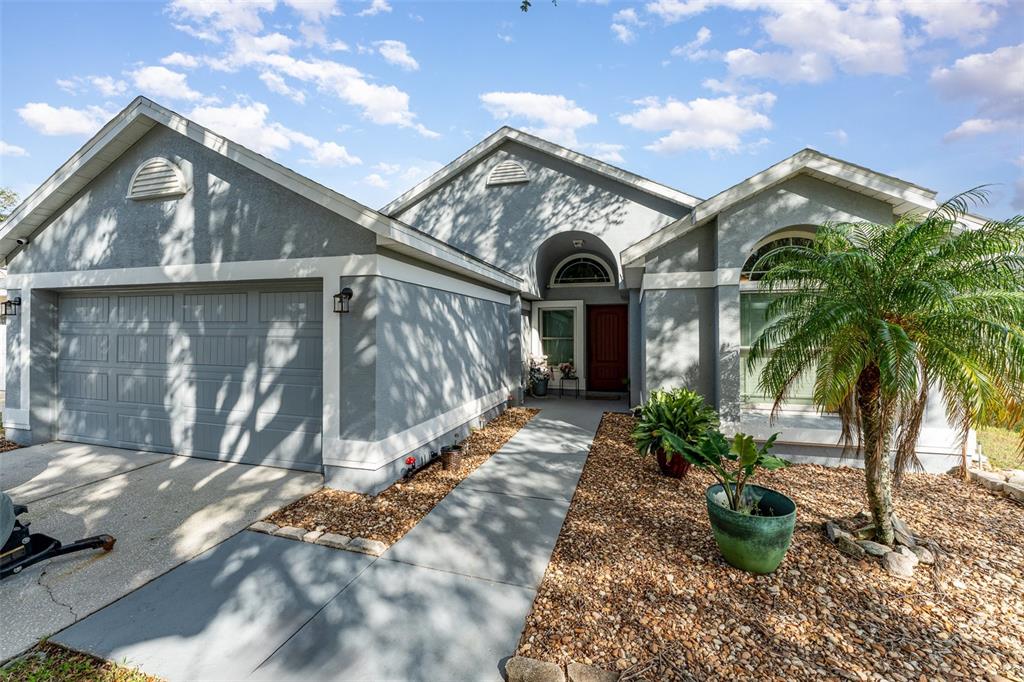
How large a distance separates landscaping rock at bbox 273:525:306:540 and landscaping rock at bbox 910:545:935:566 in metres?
5.59

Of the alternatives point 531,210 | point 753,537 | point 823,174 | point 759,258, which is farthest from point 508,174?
point 753,537

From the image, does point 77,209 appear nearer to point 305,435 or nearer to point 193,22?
point 193,22

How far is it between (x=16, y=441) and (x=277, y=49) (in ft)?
27.0

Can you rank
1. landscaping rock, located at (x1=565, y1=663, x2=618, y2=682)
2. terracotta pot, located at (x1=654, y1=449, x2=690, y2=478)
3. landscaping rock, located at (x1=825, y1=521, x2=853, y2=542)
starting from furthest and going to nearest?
1. terracotta pot, located at (x1=654, y1=449, x2=690, y2=478)
2. landscaping rock, located at (x1=825, y1=521, x2=853, y2=542)
3. landscaping rock, located at (x1=565, y1=663, x2=618, y2=682)

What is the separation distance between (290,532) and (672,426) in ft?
15.6

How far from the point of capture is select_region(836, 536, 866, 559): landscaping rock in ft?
11.7

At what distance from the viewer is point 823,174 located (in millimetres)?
6008

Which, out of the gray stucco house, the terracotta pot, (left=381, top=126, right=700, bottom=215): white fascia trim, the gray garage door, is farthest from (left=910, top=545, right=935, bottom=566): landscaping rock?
(left=381, top=126, right=700, bottom=215): white fascia trim

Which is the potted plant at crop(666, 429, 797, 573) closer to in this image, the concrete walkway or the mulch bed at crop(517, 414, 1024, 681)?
the mulch bed at crop(517, 414, 1024, 681)

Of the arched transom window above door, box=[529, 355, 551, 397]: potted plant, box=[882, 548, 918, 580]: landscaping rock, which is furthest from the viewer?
the arched transom window above door

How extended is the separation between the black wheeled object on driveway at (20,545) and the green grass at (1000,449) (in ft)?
34.7

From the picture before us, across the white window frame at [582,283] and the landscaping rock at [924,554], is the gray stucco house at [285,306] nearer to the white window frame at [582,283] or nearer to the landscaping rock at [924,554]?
the landscaping rock at [924,554]

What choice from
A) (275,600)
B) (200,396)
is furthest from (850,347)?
(200,396)

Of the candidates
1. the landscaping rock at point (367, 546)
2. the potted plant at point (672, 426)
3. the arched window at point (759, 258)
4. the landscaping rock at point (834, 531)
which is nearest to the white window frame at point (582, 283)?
the arched window at point (759, 258)
